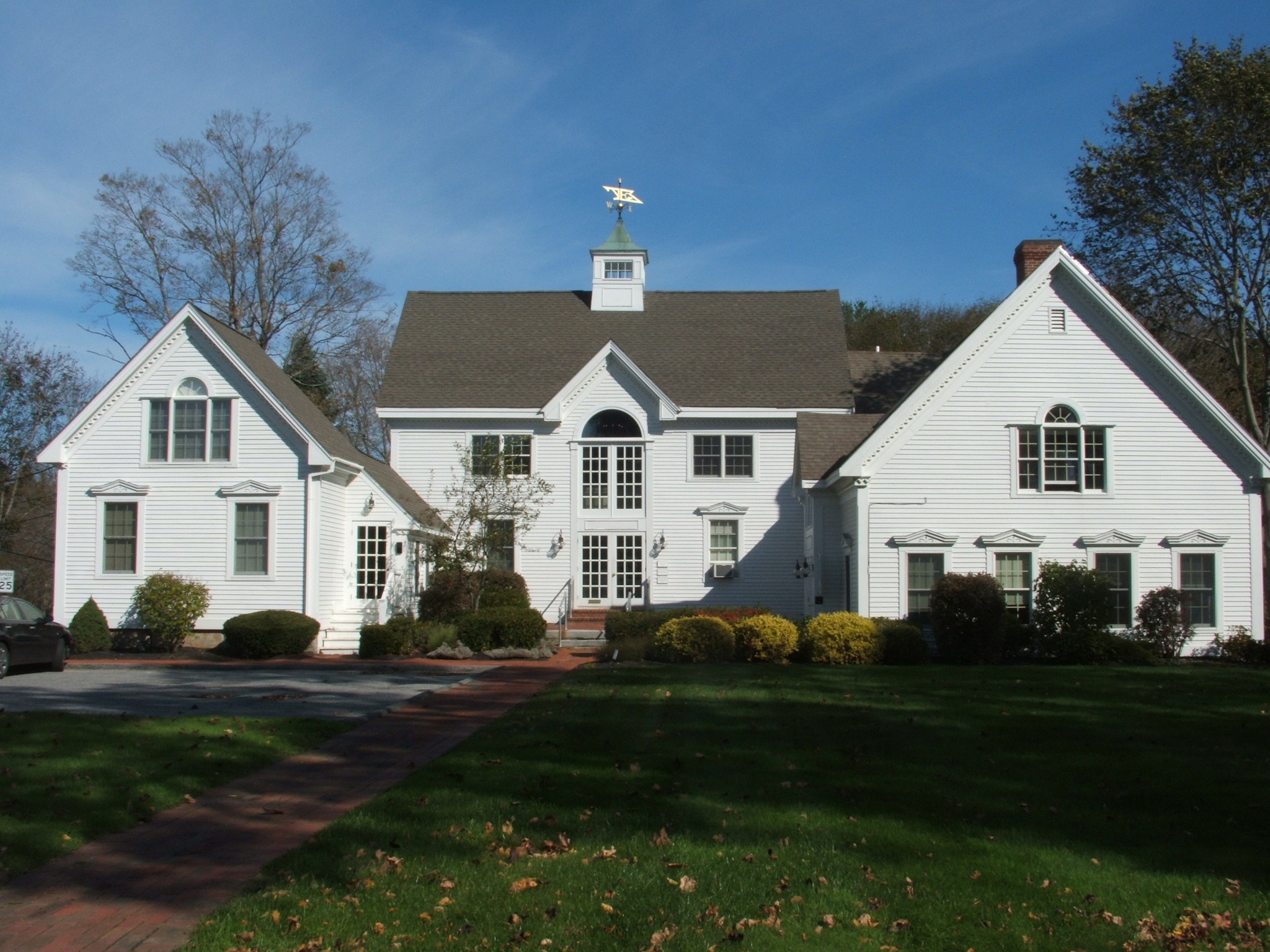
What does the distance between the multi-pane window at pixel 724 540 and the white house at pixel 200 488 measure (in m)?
8.98

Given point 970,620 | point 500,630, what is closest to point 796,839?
point 970,620

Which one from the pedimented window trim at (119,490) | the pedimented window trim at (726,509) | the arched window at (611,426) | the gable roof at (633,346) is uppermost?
the gable roof at (633,346)

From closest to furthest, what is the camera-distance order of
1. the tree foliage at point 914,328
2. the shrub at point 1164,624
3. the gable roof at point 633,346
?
the shrub at point 1164,624 < the gable roof at point 633,346 < the tree foliage at point 914,328

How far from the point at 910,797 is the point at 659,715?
4.64 m

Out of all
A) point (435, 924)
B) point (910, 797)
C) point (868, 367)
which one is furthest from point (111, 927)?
point (868, 367)

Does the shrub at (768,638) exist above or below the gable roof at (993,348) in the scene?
below

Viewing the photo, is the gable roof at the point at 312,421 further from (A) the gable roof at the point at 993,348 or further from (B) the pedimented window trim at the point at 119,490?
(A) the gable roof at the point at 993,348

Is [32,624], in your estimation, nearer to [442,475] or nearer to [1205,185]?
[442,475]

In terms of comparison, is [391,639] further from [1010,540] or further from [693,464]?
[1010,540]

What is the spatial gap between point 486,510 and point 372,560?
145 inches

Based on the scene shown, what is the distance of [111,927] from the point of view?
20.4 ft

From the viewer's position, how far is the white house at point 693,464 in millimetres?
23625

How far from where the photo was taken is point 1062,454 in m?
24.1

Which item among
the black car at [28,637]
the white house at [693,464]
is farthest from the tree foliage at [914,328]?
the black car at [28,637]
